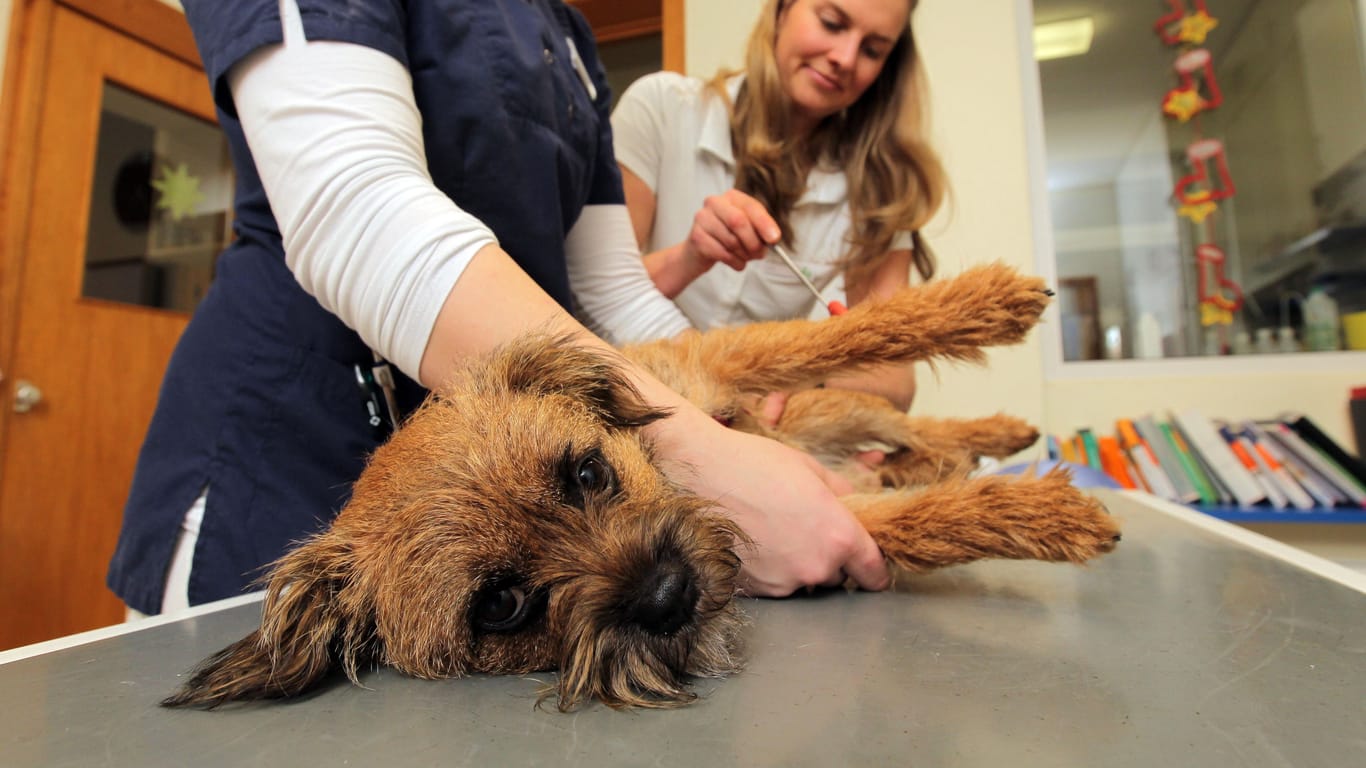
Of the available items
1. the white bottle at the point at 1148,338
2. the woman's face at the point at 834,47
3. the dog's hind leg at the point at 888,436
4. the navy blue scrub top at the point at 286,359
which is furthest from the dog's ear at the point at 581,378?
the white bottle at the point at 1148,338

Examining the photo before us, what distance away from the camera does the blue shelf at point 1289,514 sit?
2.82 metres

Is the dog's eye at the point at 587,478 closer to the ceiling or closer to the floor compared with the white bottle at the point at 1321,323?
closer to the floor

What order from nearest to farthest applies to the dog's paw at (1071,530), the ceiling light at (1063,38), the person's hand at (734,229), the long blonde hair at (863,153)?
1. the dog's paw at (1071,530)
2. the person's hand at (734,229)
3. the long blonde hair at (863,153)
4. the ceiling light at (1063,38)

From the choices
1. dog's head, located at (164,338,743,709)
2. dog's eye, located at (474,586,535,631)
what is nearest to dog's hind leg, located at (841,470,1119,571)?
Result: dog's head, located at (164,338,743,709)

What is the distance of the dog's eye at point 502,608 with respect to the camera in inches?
32.2

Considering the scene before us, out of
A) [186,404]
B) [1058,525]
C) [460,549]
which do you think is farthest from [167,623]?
[1058,525]

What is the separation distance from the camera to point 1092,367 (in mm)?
3629

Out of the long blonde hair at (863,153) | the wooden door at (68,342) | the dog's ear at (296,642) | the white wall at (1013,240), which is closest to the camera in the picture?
the dog's ear at (296,642)

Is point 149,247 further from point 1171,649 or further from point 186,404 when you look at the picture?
point 1171,649

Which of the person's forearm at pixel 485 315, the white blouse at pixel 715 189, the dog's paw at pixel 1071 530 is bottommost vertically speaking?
the dog's paw at pixel 1071 530

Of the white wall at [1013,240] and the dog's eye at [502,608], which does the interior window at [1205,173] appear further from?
the dog's eye at [502,608]

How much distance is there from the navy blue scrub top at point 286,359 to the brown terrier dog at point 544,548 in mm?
277

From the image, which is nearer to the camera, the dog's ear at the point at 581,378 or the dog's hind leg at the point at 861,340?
the dog's ear at the point at 581,378

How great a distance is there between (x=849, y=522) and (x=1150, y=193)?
12.5ft
